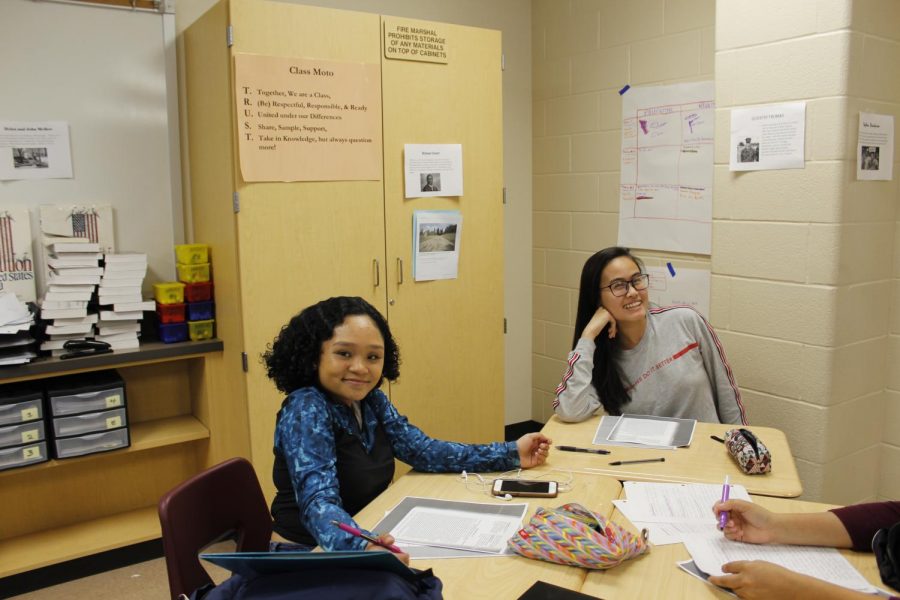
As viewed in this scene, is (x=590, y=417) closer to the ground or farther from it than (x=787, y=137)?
→ closer to the ground

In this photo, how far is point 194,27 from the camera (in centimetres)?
312

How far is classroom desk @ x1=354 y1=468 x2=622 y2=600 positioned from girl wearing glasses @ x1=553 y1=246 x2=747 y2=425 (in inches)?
30.8

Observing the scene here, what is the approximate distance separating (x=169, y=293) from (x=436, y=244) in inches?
45.1

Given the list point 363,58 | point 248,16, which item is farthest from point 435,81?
point 248,16

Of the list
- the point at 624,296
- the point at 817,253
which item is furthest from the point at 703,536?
the point at 817,253

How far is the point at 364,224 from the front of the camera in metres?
3.19

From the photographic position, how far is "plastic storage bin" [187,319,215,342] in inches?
125

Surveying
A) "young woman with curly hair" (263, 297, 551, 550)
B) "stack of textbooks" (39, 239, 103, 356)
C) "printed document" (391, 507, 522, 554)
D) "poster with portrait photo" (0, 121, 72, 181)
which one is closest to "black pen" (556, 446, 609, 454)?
"young woman with curly hair" (263, 297, 551, 550)

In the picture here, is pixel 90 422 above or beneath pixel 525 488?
beneath

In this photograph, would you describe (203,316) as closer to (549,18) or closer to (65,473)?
(65,473)

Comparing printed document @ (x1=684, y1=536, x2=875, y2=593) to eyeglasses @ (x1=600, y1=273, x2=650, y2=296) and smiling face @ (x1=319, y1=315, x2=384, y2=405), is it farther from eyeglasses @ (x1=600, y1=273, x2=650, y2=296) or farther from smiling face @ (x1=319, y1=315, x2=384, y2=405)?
eyeglasses @ (x1=600, y1=273, x2=650, y2=296)

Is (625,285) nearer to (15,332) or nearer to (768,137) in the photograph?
(768,137)

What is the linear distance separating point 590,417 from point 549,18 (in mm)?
2604

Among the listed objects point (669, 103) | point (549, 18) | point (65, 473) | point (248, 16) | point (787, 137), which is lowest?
point (65, 473)
